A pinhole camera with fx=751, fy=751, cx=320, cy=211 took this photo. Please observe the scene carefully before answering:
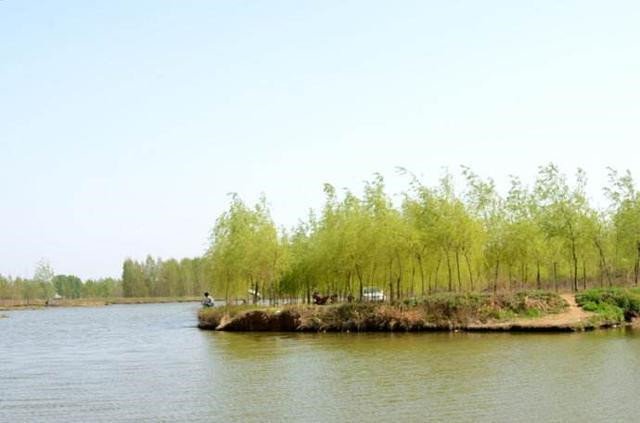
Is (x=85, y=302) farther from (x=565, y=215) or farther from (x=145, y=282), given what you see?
(x=565, y=215)

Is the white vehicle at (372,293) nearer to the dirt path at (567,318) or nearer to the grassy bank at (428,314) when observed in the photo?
the grassy bank at (428,314)

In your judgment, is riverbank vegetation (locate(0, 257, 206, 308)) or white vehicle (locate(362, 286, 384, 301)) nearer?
white vehicle (locate(362, 286, 384, 301))

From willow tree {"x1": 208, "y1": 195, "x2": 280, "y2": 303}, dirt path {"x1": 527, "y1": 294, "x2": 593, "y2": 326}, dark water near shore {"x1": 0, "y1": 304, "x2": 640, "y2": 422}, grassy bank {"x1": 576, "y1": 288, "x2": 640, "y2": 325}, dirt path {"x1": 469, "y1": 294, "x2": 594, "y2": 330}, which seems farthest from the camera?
willow tree {"x1": 208, "y1": 195, "x2": 280, "y2": 303}

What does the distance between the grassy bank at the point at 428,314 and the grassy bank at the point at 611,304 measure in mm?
1315

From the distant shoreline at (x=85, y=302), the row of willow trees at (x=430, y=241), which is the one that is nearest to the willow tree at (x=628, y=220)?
the row of willow trees at (x=430, y=241)

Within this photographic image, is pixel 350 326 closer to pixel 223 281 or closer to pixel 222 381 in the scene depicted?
pixel 223 281

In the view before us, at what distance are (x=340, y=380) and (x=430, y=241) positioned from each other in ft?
75.5

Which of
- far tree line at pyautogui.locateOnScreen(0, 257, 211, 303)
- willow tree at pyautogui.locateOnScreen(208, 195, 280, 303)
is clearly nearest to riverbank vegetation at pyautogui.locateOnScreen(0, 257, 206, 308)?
far tree line at pyautogui.locateOnScreen(0, 257, 211, 303)

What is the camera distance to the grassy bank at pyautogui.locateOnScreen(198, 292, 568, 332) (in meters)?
38.0

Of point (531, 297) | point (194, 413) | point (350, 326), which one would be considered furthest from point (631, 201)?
point (194, 413)

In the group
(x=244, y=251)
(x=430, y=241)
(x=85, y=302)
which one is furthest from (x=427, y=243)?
(x=85, y=302)

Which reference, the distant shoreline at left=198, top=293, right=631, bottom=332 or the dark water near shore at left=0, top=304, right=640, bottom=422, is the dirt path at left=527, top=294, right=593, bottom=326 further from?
the dark water near shore at left=0, top=304, right=640, bottom=422

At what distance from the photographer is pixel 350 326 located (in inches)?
1613

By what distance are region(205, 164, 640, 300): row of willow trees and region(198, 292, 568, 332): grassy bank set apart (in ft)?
14.7
